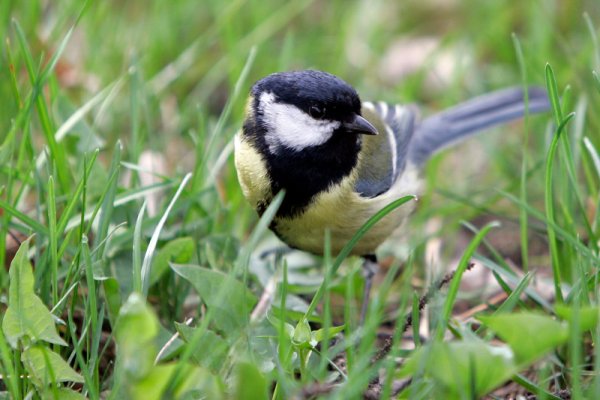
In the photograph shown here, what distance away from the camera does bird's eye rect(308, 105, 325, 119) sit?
196 centimetres

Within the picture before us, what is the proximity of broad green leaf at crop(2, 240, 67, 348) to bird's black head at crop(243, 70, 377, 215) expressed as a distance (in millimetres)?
690

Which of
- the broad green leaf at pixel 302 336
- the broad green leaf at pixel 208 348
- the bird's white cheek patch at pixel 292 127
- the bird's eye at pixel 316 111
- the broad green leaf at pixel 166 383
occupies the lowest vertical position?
the broad green leaf at pixel 208 348

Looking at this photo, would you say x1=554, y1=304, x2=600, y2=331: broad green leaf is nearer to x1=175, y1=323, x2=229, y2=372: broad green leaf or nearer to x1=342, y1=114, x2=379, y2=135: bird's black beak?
x1=175, y1=323, x2=229, y2=372: broad green leaf

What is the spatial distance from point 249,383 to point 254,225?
1.40 m

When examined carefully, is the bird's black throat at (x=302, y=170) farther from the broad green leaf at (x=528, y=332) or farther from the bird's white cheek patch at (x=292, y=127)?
the broad green leaf at (x=528, y=332)

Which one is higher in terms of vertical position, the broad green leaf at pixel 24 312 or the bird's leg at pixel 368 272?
the broad green leaf at pixel 24 312

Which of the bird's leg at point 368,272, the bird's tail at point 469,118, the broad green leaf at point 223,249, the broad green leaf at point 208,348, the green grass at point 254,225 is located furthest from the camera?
the bird's tail at point 469,118

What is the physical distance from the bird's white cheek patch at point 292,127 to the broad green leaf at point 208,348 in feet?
1.87

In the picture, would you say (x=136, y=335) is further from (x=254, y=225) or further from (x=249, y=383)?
(x=254, y=225)

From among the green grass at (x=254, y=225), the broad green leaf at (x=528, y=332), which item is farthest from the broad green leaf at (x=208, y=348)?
the broad green leaf at (x=528, y=332)

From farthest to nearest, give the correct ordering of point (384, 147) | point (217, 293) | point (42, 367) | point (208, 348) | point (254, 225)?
point (254, 225) < point (384, 147) < point (217, 293) < point (208, 348) < point (42, 367)

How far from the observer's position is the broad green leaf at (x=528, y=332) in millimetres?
1300

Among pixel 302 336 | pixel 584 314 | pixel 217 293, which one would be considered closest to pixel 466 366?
pixel 584 314

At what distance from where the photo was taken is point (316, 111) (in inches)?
77.4
